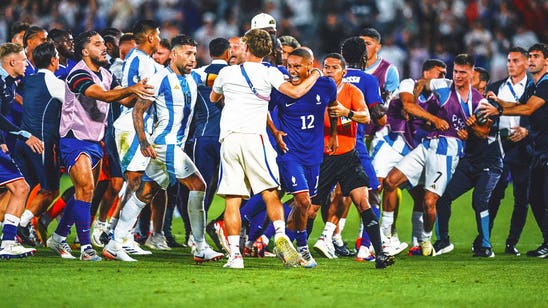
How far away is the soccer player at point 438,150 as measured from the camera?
12.4 metres

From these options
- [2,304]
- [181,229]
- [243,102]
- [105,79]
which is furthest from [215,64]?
[2,304]

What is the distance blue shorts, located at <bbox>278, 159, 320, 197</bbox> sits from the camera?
10.4 metres

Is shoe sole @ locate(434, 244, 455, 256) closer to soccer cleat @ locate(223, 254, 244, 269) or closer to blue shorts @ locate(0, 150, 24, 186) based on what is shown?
soccer cleat @ locate(223, 254, 244, 269)

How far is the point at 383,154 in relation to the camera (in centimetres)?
1299

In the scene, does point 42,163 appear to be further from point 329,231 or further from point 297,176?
point 329,231

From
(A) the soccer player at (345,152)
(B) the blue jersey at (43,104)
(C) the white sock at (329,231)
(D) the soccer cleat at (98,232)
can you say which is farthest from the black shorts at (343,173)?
(D) the soccer cleat at (98,232)

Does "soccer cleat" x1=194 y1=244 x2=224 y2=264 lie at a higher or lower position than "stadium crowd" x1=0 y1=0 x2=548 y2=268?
lower

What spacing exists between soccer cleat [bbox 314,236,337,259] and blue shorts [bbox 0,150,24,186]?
3432 mm

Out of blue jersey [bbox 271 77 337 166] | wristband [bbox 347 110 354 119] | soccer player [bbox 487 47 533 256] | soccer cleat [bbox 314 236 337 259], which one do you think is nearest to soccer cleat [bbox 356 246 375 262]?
soccer cleat [bbox 314 236 337 259]

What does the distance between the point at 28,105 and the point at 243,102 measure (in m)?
2.71

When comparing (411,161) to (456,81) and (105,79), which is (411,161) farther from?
(105,79)

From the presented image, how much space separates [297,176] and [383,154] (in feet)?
9.40

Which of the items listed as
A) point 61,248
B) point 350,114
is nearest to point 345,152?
point 350,114

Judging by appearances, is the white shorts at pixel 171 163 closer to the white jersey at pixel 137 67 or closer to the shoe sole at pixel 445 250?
the white jersey at pixel 137 67
